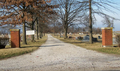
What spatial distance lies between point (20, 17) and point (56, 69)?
12.4 meters

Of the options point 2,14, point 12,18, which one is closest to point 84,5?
point 12,18

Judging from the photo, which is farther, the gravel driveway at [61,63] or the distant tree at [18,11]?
the distant tree at [18,11]

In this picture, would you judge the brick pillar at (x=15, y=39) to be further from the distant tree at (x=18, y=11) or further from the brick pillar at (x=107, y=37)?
the brick pillar at (x=107, y=37)

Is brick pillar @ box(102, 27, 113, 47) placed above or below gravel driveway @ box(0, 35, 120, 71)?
above

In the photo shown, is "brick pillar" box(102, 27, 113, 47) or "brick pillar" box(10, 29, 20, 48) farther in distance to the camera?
"brick pillar" box(102, 27, 113, 47)

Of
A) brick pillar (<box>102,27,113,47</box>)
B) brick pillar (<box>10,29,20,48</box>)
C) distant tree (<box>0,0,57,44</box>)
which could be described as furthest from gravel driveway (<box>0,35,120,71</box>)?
distant tree (<box>0,0,57,44</box>)

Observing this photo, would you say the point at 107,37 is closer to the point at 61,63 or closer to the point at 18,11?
the point at 61,63

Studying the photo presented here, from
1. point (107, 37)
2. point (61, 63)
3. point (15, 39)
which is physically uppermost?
point (107, 37)

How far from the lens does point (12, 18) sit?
15.3 metres

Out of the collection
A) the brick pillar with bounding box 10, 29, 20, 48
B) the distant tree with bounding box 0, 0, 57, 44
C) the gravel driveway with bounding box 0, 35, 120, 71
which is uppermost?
the distant tree with bounding box 0, 0, 57, 44

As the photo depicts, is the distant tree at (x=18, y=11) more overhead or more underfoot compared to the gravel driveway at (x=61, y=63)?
more overhead

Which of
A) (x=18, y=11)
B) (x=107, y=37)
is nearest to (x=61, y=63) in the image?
(x=107, y=37)

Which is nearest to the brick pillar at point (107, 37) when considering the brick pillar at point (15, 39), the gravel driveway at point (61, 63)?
the gravel driveway at point (61, 63)

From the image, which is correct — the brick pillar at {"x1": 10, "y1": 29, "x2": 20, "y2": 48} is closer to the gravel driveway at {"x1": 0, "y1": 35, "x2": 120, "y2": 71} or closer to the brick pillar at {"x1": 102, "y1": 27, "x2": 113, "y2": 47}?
the gravel driveway at {"x1": 0, "y1": 35, "x2": 120, "y2": 71}
